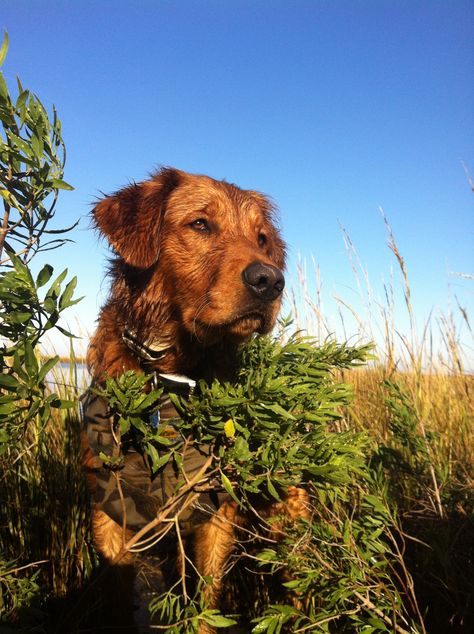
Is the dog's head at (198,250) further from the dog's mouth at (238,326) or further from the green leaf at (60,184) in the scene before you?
the green leaf at (60,184)

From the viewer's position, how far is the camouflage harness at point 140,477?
1.79 m

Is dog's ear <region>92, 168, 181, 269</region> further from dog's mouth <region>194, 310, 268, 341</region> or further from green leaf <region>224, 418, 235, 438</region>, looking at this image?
green leaf <region>224, 418, 235, 438</region>

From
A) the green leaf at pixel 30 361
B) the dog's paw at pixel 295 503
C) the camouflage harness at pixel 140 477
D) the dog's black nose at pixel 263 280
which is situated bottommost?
the dog's paw at pixel 295 503

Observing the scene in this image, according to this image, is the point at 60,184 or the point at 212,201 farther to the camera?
the point at 212,201

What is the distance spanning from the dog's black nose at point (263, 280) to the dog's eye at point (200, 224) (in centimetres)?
55

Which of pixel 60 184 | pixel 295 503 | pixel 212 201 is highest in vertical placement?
pixel 212 201

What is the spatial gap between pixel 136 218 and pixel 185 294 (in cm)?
53

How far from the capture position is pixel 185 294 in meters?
2.18

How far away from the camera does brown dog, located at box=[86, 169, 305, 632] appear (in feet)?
6.47

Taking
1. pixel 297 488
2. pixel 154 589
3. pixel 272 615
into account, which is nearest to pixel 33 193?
pixel 272 615

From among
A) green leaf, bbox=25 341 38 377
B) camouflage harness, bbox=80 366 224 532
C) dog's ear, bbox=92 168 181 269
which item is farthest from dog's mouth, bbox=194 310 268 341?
green leaf, bbox=25 341 38 377

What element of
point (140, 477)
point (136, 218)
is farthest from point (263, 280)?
point (140, 477)

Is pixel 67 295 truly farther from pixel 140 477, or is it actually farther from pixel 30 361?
pixel 140 477

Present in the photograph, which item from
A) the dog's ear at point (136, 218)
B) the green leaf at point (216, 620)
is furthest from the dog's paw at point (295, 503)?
the dog's ear at point (136, 218)
